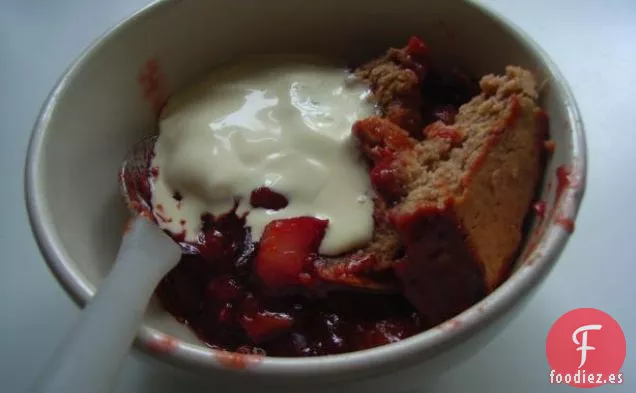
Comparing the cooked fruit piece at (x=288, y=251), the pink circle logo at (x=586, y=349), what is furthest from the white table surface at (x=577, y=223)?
the cooked fruit piece at (x=288, y=251)

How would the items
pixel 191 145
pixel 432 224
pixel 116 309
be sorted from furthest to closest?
1. pixel 191 145
2. pixel 432 224
3. pixel 116 309

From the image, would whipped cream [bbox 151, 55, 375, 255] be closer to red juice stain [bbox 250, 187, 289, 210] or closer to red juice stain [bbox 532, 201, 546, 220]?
red juice stain [bbox 250, 187, 289, 210]

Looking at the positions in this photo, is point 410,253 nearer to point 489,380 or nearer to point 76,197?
point 489,380

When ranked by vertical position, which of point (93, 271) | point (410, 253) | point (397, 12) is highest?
point (397, 12)

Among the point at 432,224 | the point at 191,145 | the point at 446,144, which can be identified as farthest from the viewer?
the point at 191,145

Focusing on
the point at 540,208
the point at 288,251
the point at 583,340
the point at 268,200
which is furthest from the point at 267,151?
the point at 583,340

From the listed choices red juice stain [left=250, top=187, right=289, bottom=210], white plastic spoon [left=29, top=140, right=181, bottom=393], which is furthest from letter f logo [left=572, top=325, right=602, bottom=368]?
white plastic spoon [left=29, top=140, right=181, bottom=393]

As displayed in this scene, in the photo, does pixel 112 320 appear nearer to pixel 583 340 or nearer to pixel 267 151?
pixel 267 151

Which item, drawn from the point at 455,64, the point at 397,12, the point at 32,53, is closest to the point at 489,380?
the point at 455,64
